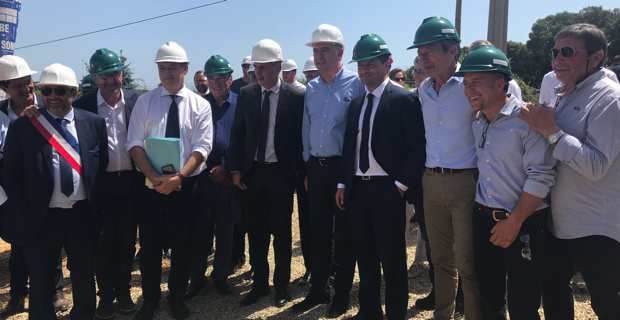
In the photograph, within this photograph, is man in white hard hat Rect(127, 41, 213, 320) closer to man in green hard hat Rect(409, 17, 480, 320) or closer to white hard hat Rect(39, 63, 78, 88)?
white hard hat Rect(39, 63, 78, 88)

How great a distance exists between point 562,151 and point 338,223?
220 centimetres

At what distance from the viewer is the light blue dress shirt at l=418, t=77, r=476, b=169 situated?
3.24 meters

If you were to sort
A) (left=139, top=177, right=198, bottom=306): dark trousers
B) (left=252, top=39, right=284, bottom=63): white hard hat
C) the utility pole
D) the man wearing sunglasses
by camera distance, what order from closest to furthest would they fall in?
the man wearing sunglasses → (left=139, top=177, right=198, bottom=306): dark trousers → (left=252, top=39, right=284, bottom=63): white hard hat → the utility pole

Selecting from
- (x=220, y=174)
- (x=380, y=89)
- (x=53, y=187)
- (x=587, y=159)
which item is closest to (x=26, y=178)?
(x=53, y=187)

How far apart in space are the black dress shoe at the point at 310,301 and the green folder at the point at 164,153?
1815 millimetres

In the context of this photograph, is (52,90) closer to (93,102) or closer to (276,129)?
(93,102)

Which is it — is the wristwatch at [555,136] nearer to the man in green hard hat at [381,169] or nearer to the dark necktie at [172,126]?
the man in green hard hat at [381,169]

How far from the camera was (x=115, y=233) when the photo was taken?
4.25 meters

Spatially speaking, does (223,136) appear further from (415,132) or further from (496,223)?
(496,223)

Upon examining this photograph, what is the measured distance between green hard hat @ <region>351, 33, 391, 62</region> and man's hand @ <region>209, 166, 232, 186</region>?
6.47 feet

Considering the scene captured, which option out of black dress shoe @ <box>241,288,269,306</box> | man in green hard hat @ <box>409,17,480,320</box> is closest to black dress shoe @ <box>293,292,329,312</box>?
black dress shoe @ <box>241,288,269,306</box>

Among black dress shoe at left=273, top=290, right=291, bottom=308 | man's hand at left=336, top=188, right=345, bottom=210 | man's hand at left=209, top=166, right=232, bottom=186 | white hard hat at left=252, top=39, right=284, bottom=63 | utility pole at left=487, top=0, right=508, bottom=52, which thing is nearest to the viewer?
man's hand at left=336, top=188, right=345, bottom=210

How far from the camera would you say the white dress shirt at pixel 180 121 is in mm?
3992

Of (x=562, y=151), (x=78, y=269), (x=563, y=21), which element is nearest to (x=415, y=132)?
(x=562, y=151)
